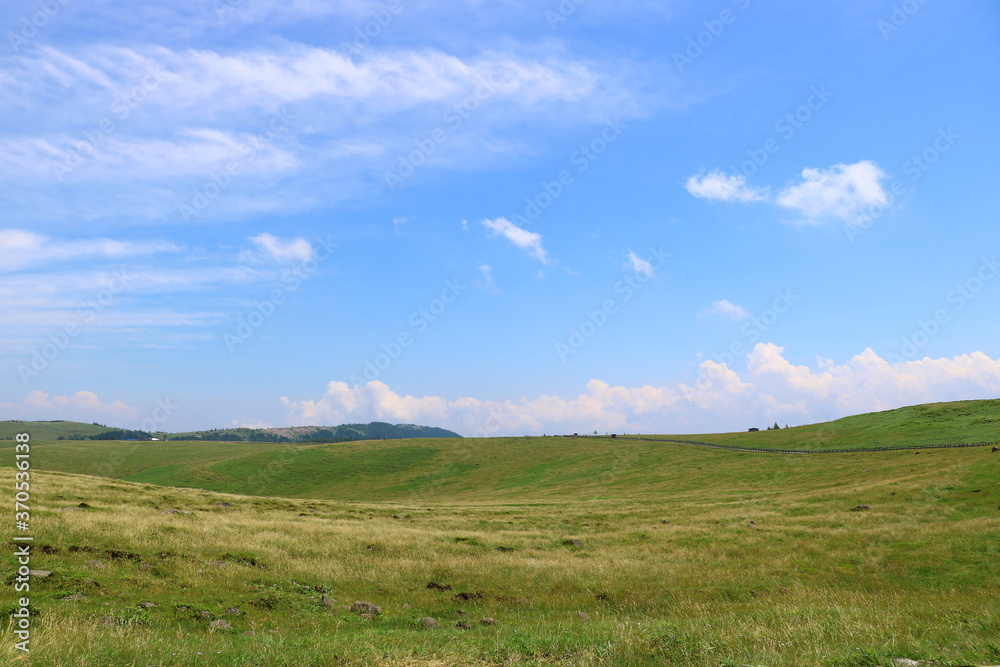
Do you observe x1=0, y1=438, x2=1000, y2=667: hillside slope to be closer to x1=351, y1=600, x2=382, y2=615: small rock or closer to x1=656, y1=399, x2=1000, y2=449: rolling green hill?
x1=351, y1=600, x2=382, y2=615: small rock

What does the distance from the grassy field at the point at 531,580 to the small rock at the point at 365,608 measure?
496 millimetres

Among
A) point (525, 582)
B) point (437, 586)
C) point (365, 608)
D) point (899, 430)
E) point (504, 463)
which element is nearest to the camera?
point (365, 608)

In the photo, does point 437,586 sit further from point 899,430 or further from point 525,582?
point 899,430

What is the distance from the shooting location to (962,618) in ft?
46.6

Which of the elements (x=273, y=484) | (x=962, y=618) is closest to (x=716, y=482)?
(x=962, y=618)

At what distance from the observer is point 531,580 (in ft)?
72.6

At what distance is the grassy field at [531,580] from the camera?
10539 millimetres

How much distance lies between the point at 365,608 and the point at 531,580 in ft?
25.2

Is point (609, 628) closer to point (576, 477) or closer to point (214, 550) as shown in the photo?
point (214, 550)

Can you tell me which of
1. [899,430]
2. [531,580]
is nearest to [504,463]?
[899,430]

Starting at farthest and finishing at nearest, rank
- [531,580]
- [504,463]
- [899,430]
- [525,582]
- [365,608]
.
→ [504,463]
[899,430]
[531,580]
[525,582]
[365,608]

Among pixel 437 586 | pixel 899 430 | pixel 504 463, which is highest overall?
pixel 899 430

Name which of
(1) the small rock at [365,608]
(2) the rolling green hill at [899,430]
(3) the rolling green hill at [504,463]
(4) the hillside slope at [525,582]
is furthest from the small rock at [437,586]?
(2) the rolling green hill at [899,430]

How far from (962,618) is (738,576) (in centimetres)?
930
